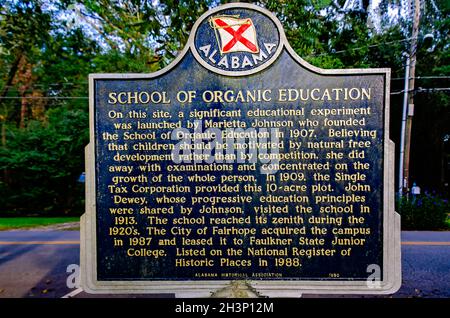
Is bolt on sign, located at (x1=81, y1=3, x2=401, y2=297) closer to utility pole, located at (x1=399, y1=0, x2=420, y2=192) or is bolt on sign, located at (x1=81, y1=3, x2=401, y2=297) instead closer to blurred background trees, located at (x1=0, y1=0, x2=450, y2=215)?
blurred background trees, located at (x1=0, y1=0, x2=450, y2=215)

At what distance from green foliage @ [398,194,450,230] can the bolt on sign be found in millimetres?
8501

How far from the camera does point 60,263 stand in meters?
6.16

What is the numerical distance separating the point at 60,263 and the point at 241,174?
5001 mm

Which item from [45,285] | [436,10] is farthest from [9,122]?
[436,10]

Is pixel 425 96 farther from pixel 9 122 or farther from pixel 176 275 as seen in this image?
pixel 9 122

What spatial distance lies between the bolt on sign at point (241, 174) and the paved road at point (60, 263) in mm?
2411

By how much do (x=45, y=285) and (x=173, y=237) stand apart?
11.1 ft

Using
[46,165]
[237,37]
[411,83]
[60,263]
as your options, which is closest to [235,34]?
[237,37]

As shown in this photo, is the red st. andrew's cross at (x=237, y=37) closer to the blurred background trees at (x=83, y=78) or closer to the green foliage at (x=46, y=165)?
the blurred background trees at (x=83, y=78)

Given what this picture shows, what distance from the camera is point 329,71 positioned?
9.18 ft

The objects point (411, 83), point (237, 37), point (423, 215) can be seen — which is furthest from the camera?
point (411, 83)

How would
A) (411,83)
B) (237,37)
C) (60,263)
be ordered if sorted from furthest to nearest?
1. (411,83)
2. (60,263)
3. (237,37)

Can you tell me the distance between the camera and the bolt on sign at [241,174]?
2785 millimetres

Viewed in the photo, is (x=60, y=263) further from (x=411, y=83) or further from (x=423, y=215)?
(x=411, y=83)
